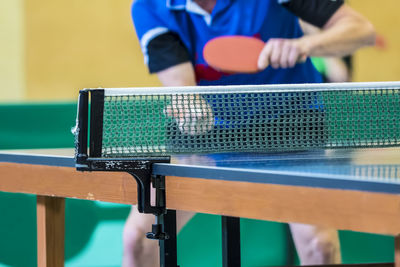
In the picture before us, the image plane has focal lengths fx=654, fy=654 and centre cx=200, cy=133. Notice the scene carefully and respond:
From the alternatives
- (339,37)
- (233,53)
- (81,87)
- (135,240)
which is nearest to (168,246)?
(135,240)

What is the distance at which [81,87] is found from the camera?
3451mm

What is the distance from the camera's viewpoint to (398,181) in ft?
2.71

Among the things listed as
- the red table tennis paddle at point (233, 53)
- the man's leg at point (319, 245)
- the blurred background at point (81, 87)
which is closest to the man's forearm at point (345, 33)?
the red table tennis paddle at point (233, 53)

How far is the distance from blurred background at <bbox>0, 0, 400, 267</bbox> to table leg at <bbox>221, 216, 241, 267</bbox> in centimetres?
129

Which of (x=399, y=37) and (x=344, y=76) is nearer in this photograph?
(x=344, y=76)

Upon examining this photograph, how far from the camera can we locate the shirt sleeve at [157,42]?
206cm

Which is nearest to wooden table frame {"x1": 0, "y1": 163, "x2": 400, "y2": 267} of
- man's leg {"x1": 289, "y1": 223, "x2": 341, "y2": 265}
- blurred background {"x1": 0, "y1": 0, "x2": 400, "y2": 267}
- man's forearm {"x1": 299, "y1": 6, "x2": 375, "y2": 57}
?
man's leg {"x1": 289, "y1": 223, "x2": 341, "y2": 265}

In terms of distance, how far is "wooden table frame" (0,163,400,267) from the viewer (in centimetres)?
85

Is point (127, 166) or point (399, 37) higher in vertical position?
point (399, 37)

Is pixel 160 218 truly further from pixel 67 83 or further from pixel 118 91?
pixel 67 83

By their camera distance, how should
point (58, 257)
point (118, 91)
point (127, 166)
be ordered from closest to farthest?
point (127, 166)
point (118, 91)
point (58, 257)

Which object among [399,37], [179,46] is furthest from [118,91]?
[399,37]

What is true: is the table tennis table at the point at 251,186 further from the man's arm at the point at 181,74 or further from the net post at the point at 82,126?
the man's arm at the point at 181,74

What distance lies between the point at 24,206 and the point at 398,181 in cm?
221
